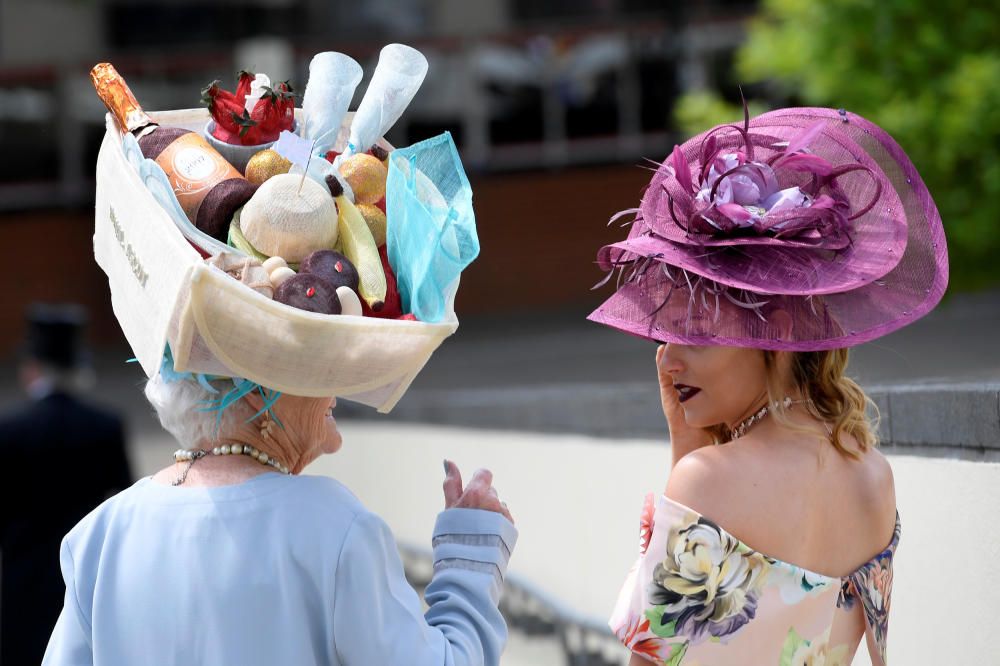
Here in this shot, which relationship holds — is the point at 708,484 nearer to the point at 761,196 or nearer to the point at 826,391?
the point at 826,391

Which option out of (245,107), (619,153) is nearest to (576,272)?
(619,153)

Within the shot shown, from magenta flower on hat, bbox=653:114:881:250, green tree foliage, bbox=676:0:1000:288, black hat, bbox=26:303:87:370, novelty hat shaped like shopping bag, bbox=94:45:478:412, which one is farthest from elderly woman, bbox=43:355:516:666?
green tree foliage, bbox=676:0:1000:288

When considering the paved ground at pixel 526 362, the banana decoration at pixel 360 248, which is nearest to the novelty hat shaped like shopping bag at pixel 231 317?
the banana decoration at pixel 360 248

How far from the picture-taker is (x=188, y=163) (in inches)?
86.5

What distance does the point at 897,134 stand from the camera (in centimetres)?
867

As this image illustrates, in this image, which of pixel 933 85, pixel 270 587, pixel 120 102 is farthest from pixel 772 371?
pixel 933 85

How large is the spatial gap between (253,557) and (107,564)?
28cm

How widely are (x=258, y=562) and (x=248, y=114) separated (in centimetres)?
83

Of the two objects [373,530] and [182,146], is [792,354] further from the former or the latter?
[182,146]

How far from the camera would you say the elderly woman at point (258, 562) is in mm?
1978

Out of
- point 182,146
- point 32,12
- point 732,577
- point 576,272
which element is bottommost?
point 576,272

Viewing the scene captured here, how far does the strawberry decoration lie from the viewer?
7.59 ft

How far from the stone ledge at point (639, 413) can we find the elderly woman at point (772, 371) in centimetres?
56

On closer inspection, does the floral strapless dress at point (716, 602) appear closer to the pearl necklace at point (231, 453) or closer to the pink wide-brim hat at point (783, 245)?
the pink wide-brim hat at point (783, 245)
